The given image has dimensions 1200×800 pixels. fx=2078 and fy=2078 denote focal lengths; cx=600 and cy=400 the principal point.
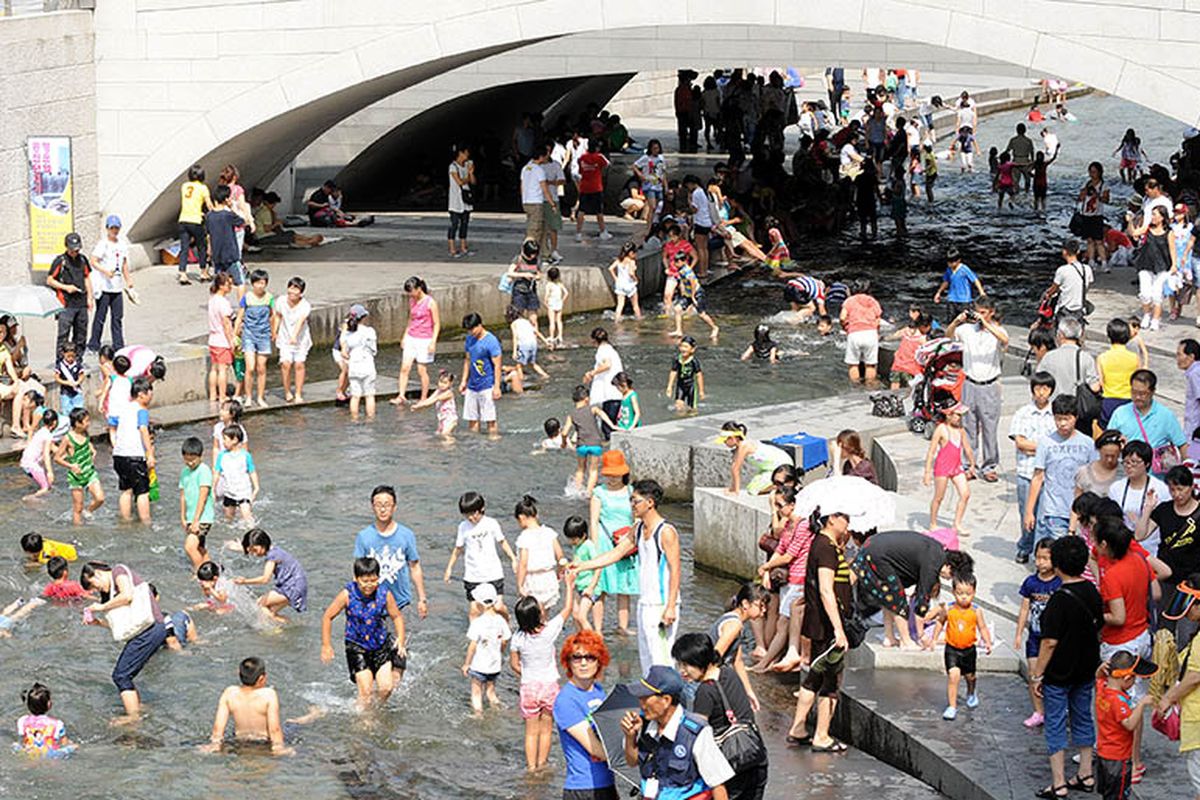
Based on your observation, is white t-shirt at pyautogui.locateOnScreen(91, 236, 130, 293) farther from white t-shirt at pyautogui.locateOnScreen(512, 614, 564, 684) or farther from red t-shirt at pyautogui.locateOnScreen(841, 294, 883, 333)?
white t-shirt at pyautogui.locateOnScreen(512, 614, 564, 684)

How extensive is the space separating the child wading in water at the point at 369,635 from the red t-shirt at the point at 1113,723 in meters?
4.55

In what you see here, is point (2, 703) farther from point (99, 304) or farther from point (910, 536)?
point (99, 304)

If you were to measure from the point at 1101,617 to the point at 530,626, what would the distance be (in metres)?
3.26

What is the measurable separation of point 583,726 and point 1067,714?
2.82 m

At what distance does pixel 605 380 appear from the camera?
19375 millimetres

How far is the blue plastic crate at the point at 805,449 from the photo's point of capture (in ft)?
56.7

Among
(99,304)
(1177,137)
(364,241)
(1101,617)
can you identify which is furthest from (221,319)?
(1177,137)

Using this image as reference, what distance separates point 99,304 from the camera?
2208 centimetres

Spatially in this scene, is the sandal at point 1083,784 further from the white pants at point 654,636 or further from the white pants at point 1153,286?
the white pants at point 1153,286

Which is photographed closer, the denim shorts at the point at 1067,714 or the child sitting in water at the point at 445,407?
the denim shorts at the point at 1067,714

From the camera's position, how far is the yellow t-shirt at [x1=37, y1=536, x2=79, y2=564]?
16.3 metres

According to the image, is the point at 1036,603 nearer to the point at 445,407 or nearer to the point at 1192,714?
the point at 1192,714

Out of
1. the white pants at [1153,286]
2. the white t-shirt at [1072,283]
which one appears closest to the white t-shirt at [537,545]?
the white t-shirt at [1072,283]

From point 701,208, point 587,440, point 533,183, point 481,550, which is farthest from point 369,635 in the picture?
point 701,208
